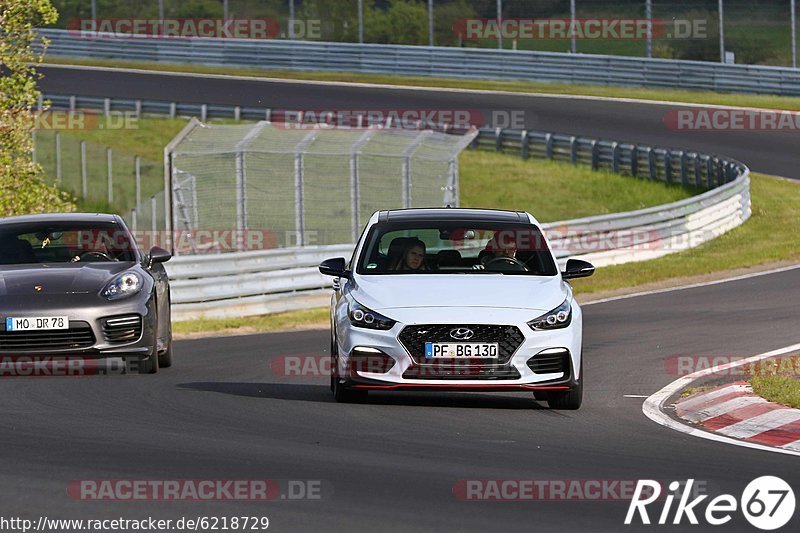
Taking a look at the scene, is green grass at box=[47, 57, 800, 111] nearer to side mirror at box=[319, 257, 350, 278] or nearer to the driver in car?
the driver in car

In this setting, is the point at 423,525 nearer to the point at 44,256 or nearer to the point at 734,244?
the point at 44,256

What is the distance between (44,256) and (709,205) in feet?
59.7

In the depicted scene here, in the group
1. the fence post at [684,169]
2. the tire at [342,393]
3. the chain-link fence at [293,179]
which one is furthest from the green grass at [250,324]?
the fence post at [684,169]

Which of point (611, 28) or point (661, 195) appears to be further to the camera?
point (611, 28)

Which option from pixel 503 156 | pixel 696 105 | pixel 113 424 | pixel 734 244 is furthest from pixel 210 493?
pixel 696 105

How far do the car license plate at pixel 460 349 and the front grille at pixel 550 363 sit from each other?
0.96 ft

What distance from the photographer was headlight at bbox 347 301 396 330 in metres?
10.9

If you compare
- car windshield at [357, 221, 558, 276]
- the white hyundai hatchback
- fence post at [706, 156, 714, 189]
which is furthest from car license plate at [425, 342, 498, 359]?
fence post at [706, 156, 714, 189]

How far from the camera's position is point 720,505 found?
7.32 meters

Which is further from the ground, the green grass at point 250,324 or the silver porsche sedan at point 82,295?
the silver porsche sedan at point 82,295

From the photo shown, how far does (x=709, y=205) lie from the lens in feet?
97.9

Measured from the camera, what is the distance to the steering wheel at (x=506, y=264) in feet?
38.8

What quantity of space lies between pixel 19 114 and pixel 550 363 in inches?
572

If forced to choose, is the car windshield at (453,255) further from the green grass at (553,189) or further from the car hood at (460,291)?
the green grass at (553,189)
